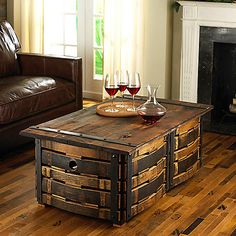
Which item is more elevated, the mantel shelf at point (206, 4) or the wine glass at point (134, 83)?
the mantel shelf at point (206, 4)

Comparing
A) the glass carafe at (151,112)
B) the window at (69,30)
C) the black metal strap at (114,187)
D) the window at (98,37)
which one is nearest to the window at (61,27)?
the window at (69,30)

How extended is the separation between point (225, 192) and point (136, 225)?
0.81 m

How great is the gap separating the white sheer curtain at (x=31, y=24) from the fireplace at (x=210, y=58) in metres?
1.43

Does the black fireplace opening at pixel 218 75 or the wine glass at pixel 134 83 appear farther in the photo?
the black fireplace opening at pixel 218 75

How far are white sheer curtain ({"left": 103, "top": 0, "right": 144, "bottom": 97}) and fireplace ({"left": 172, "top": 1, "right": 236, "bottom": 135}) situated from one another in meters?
0.38

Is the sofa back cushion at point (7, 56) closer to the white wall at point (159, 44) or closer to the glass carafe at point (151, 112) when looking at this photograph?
the white wall at point (159, 44)

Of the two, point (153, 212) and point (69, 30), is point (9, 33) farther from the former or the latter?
point (153, 212)

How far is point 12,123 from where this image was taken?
15.5 ft

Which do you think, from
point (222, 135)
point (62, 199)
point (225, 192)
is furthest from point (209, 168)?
point (62, 199)

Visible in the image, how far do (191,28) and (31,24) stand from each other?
175 centimetres

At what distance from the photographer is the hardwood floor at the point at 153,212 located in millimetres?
3533

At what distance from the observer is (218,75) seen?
5840mm

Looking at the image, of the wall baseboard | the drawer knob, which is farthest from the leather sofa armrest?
the drawer knob

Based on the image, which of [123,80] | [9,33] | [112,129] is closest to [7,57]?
[9,33]
